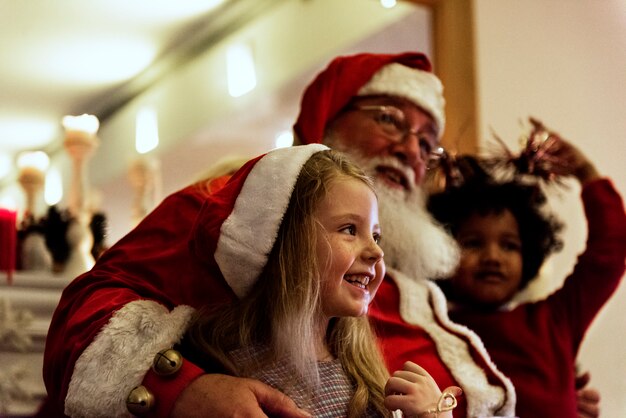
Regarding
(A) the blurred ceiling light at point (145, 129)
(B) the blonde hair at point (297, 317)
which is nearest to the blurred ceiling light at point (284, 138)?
(A) the blurred ceiling light at point (145, 129)

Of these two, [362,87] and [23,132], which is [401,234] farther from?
[23,132]

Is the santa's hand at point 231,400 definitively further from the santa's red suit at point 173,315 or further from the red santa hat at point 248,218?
the red santa hat at point 248,218

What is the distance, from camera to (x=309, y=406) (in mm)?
1220

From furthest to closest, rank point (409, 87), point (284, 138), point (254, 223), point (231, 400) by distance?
point (284, 138) < point (409, 87) < point (254, 223) < point (231, 400)

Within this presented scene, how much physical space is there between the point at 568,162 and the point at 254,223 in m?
1.06

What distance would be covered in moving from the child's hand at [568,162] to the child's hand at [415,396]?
37.8 inches

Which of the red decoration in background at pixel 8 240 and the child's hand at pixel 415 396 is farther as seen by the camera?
the red decoration in background at pixel 8 240

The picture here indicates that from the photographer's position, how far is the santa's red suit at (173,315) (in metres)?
1.21

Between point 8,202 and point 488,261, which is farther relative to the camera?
point 8,202

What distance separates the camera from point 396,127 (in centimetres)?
184

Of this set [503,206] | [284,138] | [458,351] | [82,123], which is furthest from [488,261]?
[82,123]

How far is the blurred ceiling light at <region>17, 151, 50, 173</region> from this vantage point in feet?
7.20

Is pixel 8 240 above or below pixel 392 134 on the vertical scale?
below

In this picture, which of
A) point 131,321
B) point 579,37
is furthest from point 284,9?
point 131,321
